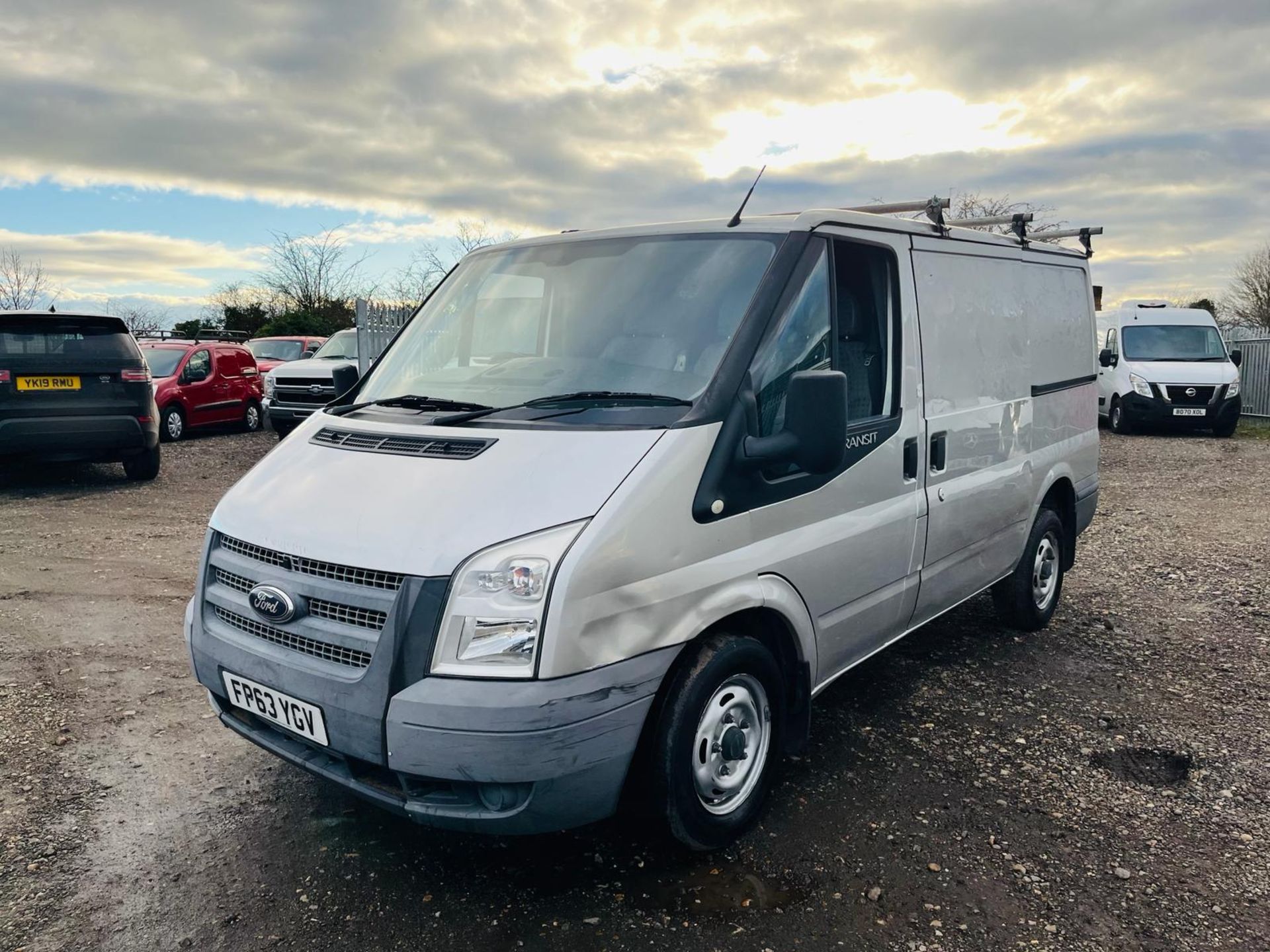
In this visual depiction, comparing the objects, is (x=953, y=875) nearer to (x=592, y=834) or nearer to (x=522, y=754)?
(x=592, y=834)

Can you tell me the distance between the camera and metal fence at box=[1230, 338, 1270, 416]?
21.1m

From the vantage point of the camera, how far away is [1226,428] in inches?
674

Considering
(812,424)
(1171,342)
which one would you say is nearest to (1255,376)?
(1171,342)

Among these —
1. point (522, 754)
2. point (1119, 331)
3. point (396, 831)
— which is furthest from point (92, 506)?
point (1119, 331)

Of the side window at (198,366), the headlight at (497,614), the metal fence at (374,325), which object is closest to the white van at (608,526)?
the headlight at (497,614)

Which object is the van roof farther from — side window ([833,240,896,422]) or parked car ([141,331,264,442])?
parked car ([141,331,264,442])

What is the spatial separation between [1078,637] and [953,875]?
2.97 meters

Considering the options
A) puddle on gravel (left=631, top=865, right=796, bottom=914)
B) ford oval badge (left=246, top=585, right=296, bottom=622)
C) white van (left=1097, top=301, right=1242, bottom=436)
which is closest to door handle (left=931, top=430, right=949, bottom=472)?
puddle on gravel (left=631, top=865, right=796, bottom=914)

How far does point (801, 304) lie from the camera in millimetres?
3393

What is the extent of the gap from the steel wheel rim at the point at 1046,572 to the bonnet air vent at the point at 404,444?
383 cm

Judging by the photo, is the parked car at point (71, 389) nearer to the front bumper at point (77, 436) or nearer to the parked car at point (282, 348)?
the front bumper at point (77, 436)

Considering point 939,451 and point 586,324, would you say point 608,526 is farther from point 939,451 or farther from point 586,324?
point 939,451

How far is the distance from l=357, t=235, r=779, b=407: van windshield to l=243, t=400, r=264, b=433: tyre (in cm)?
1427

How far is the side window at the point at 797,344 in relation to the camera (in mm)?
3203
